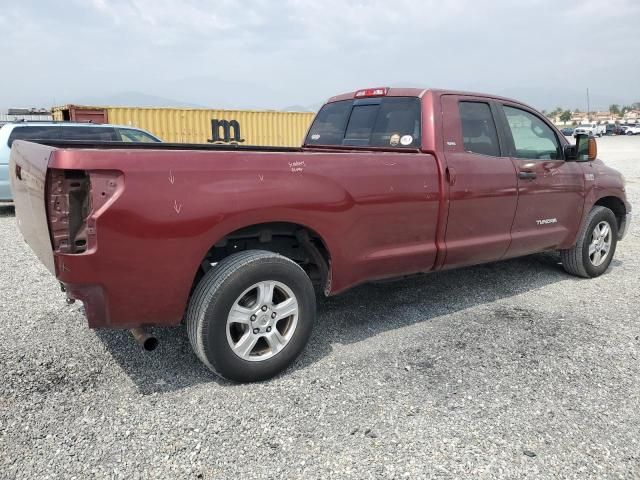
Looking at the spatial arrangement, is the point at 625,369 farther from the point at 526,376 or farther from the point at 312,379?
the point at 312,379

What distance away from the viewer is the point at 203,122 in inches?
831

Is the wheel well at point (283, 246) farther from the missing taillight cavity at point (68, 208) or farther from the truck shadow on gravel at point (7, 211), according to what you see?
the truck shadow on gravel at point (7, 211)

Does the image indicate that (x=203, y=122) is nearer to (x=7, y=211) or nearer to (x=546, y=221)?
(x=7, y=211)

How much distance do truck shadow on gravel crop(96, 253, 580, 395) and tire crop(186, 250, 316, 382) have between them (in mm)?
198

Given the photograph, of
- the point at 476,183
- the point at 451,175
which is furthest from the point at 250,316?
the point at 476,183

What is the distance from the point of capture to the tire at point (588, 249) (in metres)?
5.54

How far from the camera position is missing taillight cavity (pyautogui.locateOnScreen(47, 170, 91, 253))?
2.67 m

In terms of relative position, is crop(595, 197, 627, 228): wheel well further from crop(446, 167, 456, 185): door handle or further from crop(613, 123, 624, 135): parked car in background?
crop(613, 123, 624, 135): parked car in background

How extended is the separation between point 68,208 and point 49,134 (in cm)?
811

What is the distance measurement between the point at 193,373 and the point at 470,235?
2422 mm

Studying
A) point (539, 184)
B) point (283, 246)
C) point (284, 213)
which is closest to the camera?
point (284, 213)

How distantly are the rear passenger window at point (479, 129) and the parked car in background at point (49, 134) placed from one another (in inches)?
242

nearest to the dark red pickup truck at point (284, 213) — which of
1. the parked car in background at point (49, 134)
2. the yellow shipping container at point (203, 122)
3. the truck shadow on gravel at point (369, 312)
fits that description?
the truck shadow on gravel at point (369, 312)

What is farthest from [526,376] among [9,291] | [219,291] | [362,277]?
[9,291]
